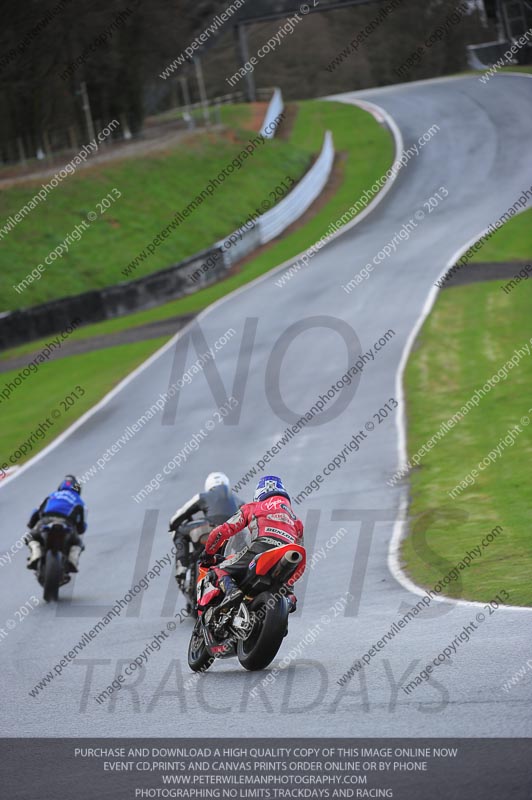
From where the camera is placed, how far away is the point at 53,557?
13.3 metres

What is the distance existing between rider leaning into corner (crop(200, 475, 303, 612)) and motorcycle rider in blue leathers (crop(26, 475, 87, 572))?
195 inches

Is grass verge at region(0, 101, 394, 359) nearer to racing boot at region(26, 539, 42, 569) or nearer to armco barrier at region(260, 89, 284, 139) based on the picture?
armco barrier at region(260, 89, 284, 139)

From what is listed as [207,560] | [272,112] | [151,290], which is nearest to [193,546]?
[207,560]

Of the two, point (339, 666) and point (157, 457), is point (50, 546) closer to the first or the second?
point (339, 666)

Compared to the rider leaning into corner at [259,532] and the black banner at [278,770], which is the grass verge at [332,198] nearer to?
the rider leaning into corner at [259,532]

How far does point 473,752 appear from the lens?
603cm

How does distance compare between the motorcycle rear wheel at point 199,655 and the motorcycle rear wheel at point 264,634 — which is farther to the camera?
the motorcycle rear wheel at point 199,655

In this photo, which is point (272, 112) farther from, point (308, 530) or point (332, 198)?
point (308, 530)

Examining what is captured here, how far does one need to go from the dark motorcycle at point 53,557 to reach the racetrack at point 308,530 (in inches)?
10.0

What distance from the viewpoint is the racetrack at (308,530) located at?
24.2 ft

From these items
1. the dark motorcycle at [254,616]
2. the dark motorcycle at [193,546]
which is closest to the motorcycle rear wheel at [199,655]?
the dark motorcycle at [254,616]

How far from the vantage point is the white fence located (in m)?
40.5

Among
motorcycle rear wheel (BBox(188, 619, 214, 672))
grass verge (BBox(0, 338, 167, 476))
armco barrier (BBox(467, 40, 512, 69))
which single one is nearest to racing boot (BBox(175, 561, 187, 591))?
motorcycle rear wheel (BBox(188, 619, 214, 672))

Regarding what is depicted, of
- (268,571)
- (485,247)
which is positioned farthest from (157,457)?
(485,247)
